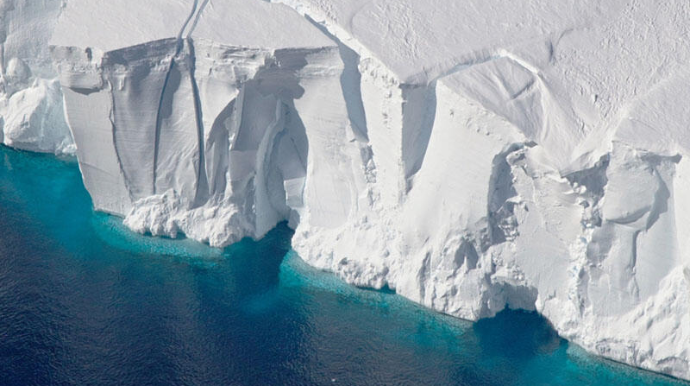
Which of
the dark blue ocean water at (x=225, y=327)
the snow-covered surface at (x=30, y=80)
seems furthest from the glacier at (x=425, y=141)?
the snow-covered surface at (x=30, y=80)

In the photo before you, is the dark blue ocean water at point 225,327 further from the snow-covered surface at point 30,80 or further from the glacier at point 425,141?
the snow-covered surface at point 30,80

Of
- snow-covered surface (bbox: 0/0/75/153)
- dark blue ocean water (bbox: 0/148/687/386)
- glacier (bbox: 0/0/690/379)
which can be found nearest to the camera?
glacier (bbox: 0/0/690/379)

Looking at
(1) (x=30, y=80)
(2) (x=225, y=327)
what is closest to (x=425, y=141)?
(2) (x=225, y=327)

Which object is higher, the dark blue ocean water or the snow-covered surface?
the snow-covered surface

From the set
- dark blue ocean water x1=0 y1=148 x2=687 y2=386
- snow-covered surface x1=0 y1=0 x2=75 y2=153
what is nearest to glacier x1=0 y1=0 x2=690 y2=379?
dark blue ocean water x1=0 y1=148 x2=687 y2=386

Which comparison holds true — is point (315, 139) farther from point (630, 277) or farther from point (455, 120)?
point (630, 277)

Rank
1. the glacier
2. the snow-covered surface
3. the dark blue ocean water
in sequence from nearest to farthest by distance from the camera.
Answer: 1. the glacier
2. the dark blue ocean water
3. the snow-covered surface

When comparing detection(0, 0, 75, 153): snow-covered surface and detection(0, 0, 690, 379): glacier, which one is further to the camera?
detection(0, 0, 75, 153): snow-covered surface

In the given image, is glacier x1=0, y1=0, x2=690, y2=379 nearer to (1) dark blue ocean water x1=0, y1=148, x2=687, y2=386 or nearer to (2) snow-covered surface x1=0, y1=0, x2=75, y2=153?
(1) dark blue ocean water x1=0, y1=148, x2=687, y2=386
